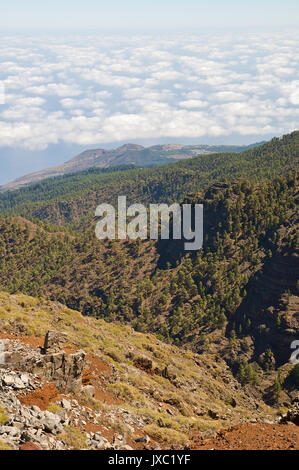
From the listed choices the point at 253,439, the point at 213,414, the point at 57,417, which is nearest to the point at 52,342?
the point at 57,417

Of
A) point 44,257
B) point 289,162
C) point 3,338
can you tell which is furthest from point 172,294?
point 289,162

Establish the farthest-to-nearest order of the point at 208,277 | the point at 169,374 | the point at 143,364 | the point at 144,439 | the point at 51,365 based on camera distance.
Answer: the point at 208,277
the point at 143,364
the point at 169,374
the point at 51,365
the point at 144,439

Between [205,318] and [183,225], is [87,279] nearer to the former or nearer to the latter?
[183,225]

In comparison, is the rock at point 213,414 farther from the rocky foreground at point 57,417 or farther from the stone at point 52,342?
the stone at point 52,342

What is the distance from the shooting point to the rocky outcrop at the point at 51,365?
23234 mm

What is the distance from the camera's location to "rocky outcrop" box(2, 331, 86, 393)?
23234 millimetres

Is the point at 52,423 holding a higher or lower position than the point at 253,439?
higher

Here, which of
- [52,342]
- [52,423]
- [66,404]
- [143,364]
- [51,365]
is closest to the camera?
[52,423]

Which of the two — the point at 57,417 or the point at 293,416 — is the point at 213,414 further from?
the point at 57,417

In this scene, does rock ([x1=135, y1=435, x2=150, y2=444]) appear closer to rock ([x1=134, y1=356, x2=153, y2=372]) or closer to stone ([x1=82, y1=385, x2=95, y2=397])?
stone ([x1=82, y1=385, x2=95, y2=397])

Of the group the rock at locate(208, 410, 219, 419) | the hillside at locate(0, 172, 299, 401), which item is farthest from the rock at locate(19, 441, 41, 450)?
the hillside at locate(0, 172, 299, 401)

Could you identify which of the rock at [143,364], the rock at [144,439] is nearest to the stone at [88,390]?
the rock at [144,439]

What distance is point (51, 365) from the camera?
2423 cm

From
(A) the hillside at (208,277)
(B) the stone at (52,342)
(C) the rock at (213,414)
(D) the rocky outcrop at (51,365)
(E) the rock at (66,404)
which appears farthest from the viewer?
(A) the hillside at (208,277)
